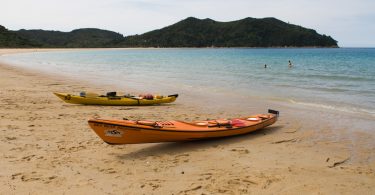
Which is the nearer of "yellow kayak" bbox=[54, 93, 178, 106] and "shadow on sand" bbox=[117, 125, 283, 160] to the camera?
"shadow on sand" bbox=[117, 125, 283, 160]

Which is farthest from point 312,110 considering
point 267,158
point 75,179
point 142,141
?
point 75,179

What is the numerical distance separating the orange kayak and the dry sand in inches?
9.5

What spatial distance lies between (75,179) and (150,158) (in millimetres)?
1714

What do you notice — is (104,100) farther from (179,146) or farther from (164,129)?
(164,129)

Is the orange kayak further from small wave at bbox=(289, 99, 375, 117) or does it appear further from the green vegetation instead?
the green vegetation

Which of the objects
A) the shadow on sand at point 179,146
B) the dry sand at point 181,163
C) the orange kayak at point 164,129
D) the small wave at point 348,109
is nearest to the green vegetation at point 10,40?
the small wave at point 348,109

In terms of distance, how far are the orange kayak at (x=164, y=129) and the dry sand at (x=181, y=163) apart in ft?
0.80

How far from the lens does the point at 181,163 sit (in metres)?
6.88

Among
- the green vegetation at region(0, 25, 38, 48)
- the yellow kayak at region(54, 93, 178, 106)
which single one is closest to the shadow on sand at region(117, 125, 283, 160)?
the yellow kayak at region(54, 93, 178, 106)

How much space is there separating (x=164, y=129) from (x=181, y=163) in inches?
39.5

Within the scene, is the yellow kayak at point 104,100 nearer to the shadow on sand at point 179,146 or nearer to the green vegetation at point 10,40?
the shadow on sand at point 179,146

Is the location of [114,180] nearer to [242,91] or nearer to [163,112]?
→ [163,112]

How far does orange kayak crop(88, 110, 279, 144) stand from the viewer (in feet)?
23.0

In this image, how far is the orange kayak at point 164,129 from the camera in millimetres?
7012
